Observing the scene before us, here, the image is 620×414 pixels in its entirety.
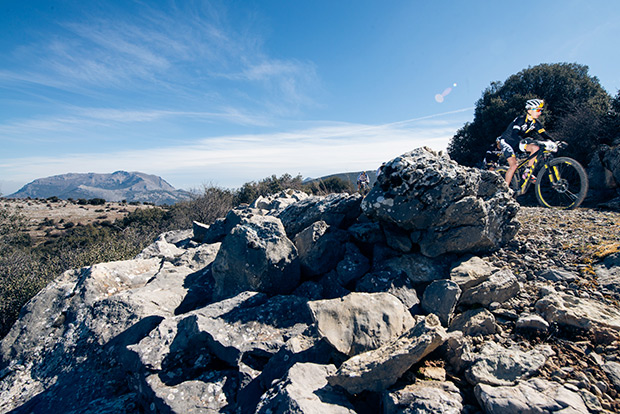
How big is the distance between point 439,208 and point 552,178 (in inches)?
180

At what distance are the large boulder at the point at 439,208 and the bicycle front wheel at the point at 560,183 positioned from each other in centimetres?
333

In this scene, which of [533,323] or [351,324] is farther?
[351,324]

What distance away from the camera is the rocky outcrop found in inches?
94.1

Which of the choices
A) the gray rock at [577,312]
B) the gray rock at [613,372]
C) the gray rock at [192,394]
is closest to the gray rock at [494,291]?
the gray rock at [577,312]

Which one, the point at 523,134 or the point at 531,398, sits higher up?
the point at 523,134

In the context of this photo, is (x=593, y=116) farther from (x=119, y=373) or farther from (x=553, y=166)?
(x=119, y=373)

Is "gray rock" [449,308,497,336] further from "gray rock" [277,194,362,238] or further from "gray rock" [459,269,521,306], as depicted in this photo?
"gray rock" [277,194,362,238]

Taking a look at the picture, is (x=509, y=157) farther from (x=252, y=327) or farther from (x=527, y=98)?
(x=527, y=98)

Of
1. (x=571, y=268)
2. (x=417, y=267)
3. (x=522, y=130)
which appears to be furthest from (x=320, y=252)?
(x=522, y=130)

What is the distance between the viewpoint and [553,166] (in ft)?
21.5

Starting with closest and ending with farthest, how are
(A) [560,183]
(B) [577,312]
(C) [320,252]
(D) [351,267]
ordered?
(B) [577,312], (D) [351,267], (C) [320,252], (A) [560,183]

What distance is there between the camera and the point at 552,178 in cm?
657

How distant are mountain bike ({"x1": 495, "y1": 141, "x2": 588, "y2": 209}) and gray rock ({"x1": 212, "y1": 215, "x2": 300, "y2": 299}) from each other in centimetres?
612

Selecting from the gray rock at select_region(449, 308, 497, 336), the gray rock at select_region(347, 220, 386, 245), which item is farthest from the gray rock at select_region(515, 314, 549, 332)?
the gray rock at select_region(347, 220, 386, 245)
